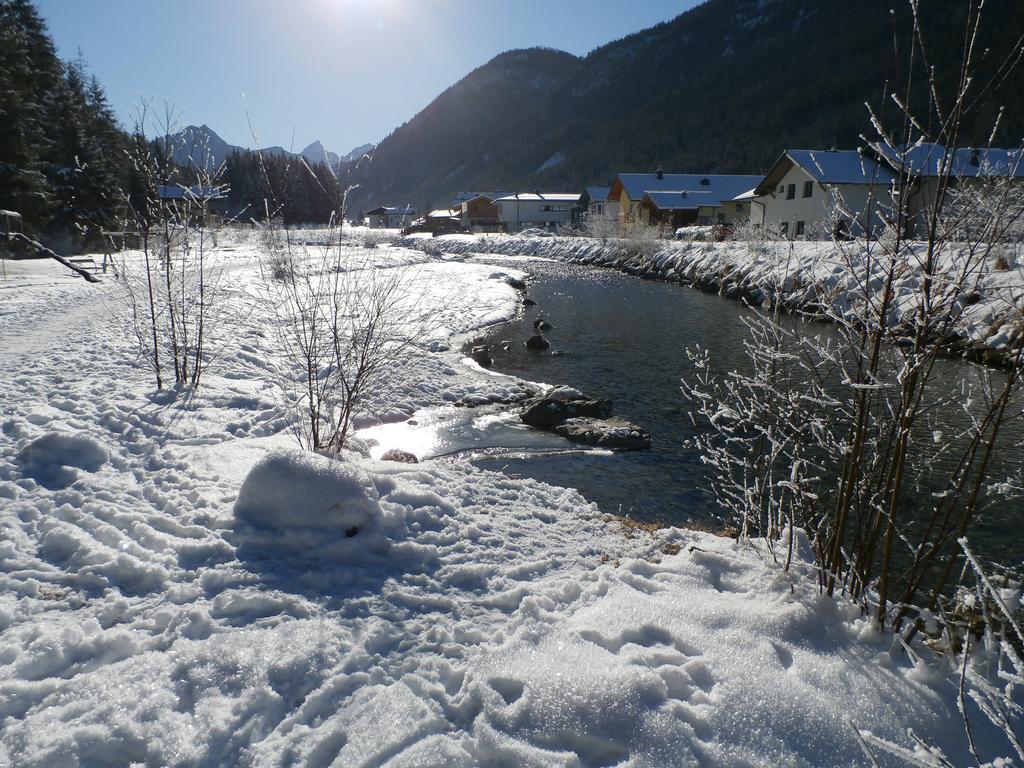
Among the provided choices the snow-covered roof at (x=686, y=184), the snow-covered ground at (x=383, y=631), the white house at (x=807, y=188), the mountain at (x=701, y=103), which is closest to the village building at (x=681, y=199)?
the snow-covered roof at (x=686, y=184)

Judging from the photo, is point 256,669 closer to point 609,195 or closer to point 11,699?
point 11,699

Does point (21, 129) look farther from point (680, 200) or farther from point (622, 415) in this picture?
point (680, 200)

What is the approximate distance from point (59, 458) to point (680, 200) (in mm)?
56575

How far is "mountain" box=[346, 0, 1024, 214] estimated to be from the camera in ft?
266

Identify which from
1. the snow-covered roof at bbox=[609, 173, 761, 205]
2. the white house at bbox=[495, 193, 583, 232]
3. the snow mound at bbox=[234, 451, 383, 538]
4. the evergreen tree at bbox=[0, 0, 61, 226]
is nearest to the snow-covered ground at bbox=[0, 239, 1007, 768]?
the snow mound at bbox=[234, 451, 383, 538]

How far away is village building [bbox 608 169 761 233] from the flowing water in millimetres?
29874

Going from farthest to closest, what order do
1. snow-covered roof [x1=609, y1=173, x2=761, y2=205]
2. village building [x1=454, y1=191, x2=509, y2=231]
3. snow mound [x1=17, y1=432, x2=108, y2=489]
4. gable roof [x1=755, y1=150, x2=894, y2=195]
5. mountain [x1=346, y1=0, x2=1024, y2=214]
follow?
village building [x1=454, y1=191, x2=509, y2=231], mountain [x1=346, y1=0, x2=1024, y2=214], snow-covered roof [x1=609, y1=173, x2=761, y2=205], gable roof [x1=755, y1=150, x2=894, y2=195], snow mound [x1=17, y1=432, x2=108, y2=489]

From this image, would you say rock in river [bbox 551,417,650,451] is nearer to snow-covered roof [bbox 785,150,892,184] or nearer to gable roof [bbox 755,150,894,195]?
gable roof [bbox 755,150,894,195]

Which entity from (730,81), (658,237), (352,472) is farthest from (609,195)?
(730,81)

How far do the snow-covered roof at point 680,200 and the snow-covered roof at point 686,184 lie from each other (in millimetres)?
1221

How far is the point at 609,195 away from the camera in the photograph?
67188 millimetres

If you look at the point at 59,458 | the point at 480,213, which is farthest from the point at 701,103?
the point at 59,458

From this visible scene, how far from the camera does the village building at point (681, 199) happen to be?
51.6 metres

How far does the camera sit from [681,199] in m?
54.5
